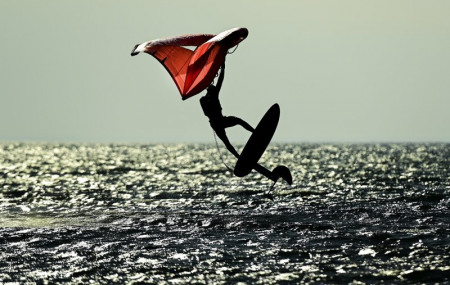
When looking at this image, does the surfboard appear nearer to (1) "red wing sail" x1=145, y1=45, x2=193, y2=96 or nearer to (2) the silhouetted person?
(2) the silhouetted person

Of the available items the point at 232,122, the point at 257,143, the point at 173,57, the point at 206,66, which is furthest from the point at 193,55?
the point at 257,143

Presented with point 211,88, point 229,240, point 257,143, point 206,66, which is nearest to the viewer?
point 206,66

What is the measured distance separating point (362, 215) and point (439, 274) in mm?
9110

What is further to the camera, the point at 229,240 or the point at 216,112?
the point at 229,240

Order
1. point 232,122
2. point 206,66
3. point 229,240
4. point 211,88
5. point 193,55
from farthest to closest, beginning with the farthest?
point 229,240, point 232,122, point 193,55, point 211,88, point 206,66

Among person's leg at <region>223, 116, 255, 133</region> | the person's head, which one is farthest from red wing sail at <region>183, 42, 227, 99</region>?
person's leg at <region>223, 116, 255, 133</region>

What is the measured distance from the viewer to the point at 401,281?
13328 mm

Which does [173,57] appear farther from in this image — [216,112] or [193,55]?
[216,112]

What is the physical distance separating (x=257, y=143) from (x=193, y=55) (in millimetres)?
2752

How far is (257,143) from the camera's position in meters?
15.5

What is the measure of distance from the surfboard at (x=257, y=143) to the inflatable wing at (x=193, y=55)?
2.24m

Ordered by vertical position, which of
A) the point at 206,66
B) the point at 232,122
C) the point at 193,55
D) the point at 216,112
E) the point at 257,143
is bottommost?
the point at 257,143

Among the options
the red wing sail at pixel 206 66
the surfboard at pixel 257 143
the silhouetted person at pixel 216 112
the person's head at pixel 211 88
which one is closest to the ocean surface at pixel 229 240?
the silhouetted person at pixel 216 112

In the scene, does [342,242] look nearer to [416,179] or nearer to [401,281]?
[401,281]
